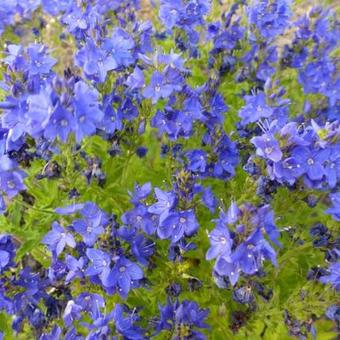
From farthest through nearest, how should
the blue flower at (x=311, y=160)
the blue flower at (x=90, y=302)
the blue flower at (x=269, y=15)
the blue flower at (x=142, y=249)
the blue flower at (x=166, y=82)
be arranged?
the blue flower at (x=269, y=15), the blue flower at (x=166, y=82), the blue flower at (x=90, y=302), the blue flower at (x=142, y=249), the blue flower at (x=311, y=160)

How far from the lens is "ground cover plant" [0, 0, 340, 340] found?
2.89 metres

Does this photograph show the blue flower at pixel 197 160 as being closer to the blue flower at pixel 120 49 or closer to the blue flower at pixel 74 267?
the blue flower at pixel 120 49

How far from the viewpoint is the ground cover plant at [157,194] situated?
2893 mm

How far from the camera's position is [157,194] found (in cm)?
314

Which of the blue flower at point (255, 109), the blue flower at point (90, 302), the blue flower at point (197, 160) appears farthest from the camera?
the blue flower at point (255, 109)

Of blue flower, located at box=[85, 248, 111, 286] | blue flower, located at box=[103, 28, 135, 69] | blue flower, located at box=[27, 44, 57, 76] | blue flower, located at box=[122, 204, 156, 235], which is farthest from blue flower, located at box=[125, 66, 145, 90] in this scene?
blue flower, located at box=[85, 248, 111, 286]

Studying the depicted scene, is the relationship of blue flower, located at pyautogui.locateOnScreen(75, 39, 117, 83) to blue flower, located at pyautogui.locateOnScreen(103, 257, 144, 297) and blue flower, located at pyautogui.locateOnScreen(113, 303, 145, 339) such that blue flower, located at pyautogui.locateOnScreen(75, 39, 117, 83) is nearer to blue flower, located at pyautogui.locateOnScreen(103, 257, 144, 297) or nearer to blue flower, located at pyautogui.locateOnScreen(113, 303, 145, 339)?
blue flower, located at pyautogui.locateOnScreen(103, 257, 144, 297)

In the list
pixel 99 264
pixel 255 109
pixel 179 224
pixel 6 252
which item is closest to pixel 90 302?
pixel 99 264

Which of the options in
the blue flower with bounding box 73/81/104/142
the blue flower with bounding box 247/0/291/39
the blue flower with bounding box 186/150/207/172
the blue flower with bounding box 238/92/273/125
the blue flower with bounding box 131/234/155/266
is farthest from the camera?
the blue flower with bounding box 247/0/291/39

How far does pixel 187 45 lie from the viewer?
4.33 m

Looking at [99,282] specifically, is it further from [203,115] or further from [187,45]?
[187,45]

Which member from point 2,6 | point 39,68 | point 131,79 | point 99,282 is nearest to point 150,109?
point 131,79

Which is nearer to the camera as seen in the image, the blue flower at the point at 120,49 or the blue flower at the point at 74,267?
the blue flower at the point at 74,267

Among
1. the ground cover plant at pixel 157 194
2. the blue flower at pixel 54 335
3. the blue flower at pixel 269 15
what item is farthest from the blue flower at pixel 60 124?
the blue flower at pixel 269 15
